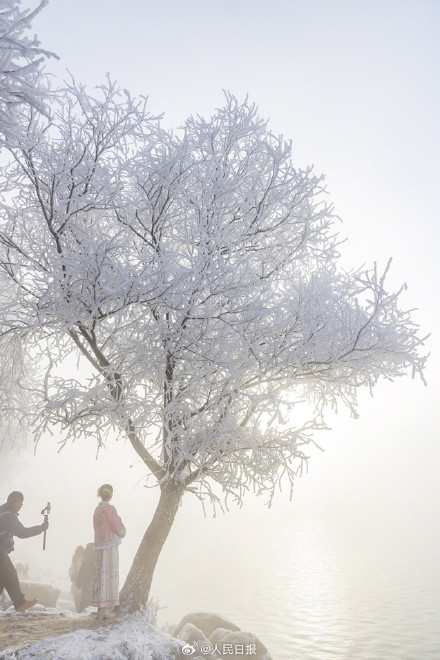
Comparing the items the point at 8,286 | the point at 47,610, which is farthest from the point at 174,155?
the point at 47,610

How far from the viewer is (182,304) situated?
6422 mm

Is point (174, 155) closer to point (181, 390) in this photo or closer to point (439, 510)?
point (181, 390)

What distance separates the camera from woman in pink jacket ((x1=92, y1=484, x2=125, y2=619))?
7352 mm

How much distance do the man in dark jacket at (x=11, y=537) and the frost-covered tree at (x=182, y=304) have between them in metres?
1.64

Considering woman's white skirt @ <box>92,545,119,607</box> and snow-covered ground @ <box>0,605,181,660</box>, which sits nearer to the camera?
snow-covered ground @ <box>0,605,181,660</box>

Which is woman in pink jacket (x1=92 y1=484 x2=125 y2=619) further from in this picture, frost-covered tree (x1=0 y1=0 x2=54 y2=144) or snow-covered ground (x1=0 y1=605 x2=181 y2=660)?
frost-covered tree (x1=0 y1=0 x2=54 y2=144)

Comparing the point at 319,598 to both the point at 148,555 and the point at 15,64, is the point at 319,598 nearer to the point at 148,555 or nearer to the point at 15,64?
the point at 148,555

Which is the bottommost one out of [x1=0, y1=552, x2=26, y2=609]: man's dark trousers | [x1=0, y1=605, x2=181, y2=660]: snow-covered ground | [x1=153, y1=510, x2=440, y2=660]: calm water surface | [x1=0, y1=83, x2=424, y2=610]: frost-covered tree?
[x1=153, y1=510, x2=440, y2=660]: calm water surface

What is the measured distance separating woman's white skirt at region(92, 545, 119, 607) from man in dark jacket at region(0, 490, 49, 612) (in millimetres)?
1219

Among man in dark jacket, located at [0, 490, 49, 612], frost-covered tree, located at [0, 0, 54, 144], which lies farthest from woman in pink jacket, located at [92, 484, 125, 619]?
frost-covered tree, located at [0, 0, 54, 144]

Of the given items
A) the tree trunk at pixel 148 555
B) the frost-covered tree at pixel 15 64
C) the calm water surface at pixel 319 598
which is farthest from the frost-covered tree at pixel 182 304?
the calm water surface at pixel 319 598

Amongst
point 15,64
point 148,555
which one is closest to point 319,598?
point 148,555

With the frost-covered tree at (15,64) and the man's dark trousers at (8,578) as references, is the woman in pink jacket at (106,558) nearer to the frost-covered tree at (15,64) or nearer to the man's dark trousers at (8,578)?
the man's dark trousers at (8,578)

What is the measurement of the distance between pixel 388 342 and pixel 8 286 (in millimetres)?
7047
